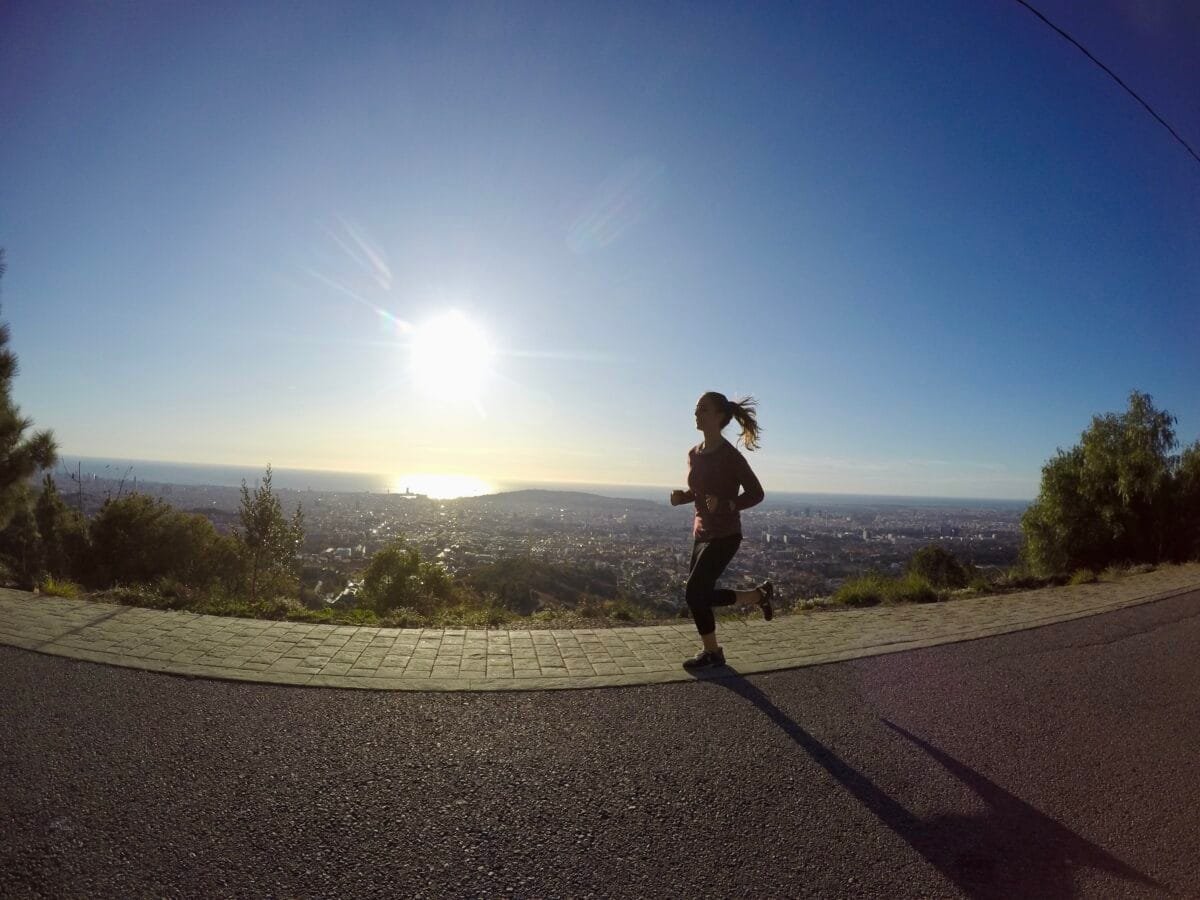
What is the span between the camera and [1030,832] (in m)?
2.42

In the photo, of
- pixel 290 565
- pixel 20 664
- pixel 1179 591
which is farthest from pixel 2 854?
pixel 1179 591

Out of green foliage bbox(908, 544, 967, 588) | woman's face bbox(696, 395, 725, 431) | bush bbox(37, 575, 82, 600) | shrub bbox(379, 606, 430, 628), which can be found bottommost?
green foliage bbox(908, 544, 967, 588)

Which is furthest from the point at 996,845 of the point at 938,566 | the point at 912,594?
the point at 938,566

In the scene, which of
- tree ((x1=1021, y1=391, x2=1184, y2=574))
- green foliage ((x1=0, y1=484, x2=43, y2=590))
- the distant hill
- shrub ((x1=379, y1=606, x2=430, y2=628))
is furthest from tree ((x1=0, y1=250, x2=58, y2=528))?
the distant hill

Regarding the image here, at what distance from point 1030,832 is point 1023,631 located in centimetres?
430

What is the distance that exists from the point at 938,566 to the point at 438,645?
12.7 metres

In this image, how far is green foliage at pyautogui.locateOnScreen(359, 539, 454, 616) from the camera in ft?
25.6

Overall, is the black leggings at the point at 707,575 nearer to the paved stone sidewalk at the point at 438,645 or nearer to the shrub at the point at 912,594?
the paved stone sidewalk at the point at 438,645

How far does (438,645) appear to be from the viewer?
483 cm

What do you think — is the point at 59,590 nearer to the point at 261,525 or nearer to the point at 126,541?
the point at 261,525

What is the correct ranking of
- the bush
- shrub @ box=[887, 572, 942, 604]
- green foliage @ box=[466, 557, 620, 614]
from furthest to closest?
1. green foliage @ box=[466, 557, 620, 614]
2. shrub @ box=[887, 572, 942, 604]
3. the bush

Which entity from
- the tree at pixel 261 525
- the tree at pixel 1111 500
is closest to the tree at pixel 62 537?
the tree at pixel 261 525

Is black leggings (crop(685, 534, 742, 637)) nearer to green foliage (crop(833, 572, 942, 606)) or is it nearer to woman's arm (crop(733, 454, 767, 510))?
woman's arm (crop(733, 454, 767, 510))

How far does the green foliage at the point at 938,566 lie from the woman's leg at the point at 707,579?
7323 mm
